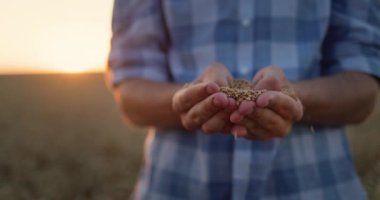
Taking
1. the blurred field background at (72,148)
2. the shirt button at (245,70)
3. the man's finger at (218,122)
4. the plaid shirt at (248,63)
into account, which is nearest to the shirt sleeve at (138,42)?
the plaid shirt at (248,63)

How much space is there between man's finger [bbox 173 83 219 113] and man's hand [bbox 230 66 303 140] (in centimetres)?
5

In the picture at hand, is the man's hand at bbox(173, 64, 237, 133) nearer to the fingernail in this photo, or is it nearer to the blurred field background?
the fingernail

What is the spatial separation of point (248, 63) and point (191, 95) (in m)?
0.22

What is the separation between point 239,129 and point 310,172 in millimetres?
263

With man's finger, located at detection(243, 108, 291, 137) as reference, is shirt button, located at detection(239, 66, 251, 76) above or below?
below

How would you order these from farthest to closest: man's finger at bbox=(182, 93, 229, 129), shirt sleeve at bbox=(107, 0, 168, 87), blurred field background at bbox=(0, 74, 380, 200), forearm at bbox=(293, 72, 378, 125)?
blurred field background at bbox=(0, 74, 380, 200) → shirt sleeve at bbox=(107, 0, 168, 87) → forearm at bbox=(293, 72, 378, 125) → man's finger at bbox=(182, 93, 229, 129)

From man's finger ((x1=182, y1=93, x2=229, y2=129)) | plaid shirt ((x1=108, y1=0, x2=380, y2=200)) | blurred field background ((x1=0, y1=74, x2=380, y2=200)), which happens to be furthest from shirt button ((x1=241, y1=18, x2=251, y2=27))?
blurred field background ((x1=0, y1=74, x2=380, y2=200))

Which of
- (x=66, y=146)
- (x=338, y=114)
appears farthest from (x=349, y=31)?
(x=66, y=146)

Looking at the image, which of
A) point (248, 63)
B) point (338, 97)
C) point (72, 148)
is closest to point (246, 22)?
point (248, 63)

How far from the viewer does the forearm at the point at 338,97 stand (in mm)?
1218

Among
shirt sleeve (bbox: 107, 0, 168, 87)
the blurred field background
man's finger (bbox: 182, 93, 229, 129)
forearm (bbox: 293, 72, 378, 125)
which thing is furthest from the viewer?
the blurred field background

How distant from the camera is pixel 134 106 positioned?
4.37ft

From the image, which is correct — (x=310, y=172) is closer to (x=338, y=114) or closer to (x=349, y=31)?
(x=338, y=114)

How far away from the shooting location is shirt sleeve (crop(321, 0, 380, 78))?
132 centimetres
